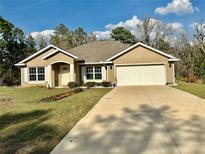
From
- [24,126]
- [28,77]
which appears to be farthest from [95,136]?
[28,77]

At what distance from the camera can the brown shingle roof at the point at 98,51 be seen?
3009cm

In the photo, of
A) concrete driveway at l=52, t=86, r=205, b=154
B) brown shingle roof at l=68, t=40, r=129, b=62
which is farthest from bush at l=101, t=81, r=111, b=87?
concrete driveway at l=52, t=86, r=205, b=154

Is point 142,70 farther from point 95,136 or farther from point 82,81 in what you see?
point 95,136

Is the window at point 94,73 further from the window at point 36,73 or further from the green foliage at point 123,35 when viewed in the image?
the green foliage at point 123,35

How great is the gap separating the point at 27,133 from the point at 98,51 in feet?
84.6

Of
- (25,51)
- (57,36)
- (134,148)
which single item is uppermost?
(57,36)

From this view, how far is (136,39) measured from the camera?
53125 mm

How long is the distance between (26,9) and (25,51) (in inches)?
725

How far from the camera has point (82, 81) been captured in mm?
29391

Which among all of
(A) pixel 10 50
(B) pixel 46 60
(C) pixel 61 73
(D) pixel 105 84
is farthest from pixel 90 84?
(A) pixel 10 50

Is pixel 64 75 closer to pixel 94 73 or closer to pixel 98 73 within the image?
pixel 94 73

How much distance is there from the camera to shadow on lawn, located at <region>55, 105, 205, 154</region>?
5.68 m

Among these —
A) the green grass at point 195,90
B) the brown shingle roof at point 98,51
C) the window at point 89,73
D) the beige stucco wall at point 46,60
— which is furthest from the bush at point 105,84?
the green grass at point 195,90

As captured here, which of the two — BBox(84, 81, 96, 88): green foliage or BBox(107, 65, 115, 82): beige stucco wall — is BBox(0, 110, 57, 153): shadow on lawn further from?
BBox(107, 65, 115, 82): beige stucco wall
